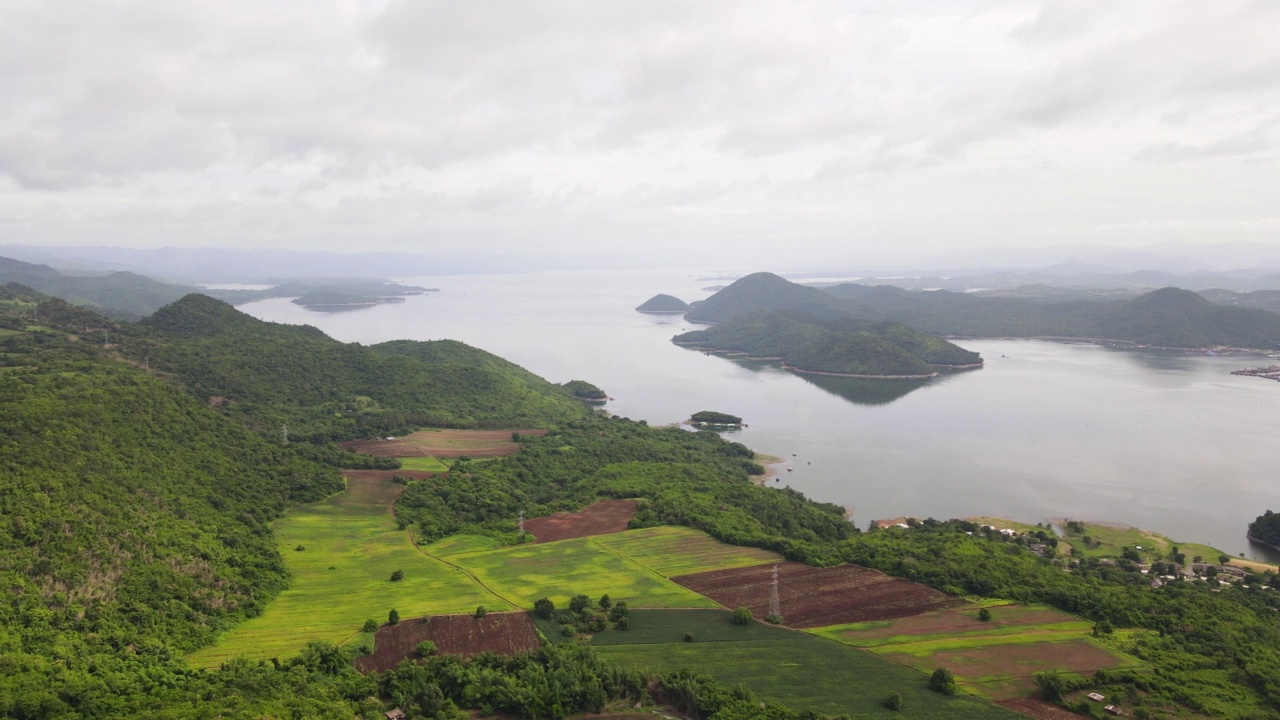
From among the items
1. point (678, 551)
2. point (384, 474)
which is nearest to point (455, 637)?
point (678, 551)

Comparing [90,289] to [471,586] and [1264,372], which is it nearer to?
[471,586]

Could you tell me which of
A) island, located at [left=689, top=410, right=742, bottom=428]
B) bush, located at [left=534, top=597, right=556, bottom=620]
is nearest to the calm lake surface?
island, located at [left=689, top=410, right=742, bottom=428]

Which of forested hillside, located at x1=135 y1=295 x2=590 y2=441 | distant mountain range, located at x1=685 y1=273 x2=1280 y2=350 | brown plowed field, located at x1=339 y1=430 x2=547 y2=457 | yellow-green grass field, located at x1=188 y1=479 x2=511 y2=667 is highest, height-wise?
distant mountain range, located at x1=685 y1=273 x2=1280 y2=350

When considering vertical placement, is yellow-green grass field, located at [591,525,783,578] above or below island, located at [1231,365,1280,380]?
below

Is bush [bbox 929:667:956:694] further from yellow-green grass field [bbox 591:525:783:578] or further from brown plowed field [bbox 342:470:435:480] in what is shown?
brown plowed field [bbox 342:470:435:480]

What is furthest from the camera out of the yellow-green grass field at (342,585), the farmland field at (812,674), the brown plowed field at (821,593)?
the brown plowed field at (821,593)

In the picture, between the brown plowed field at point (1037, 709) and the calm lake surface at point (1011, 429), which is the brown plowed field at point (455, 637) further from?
the calm lake surface at point (1011, 429)

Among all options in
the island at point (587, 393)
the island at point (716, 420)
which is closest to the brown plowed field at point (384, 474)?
the island at point (716, 420)
